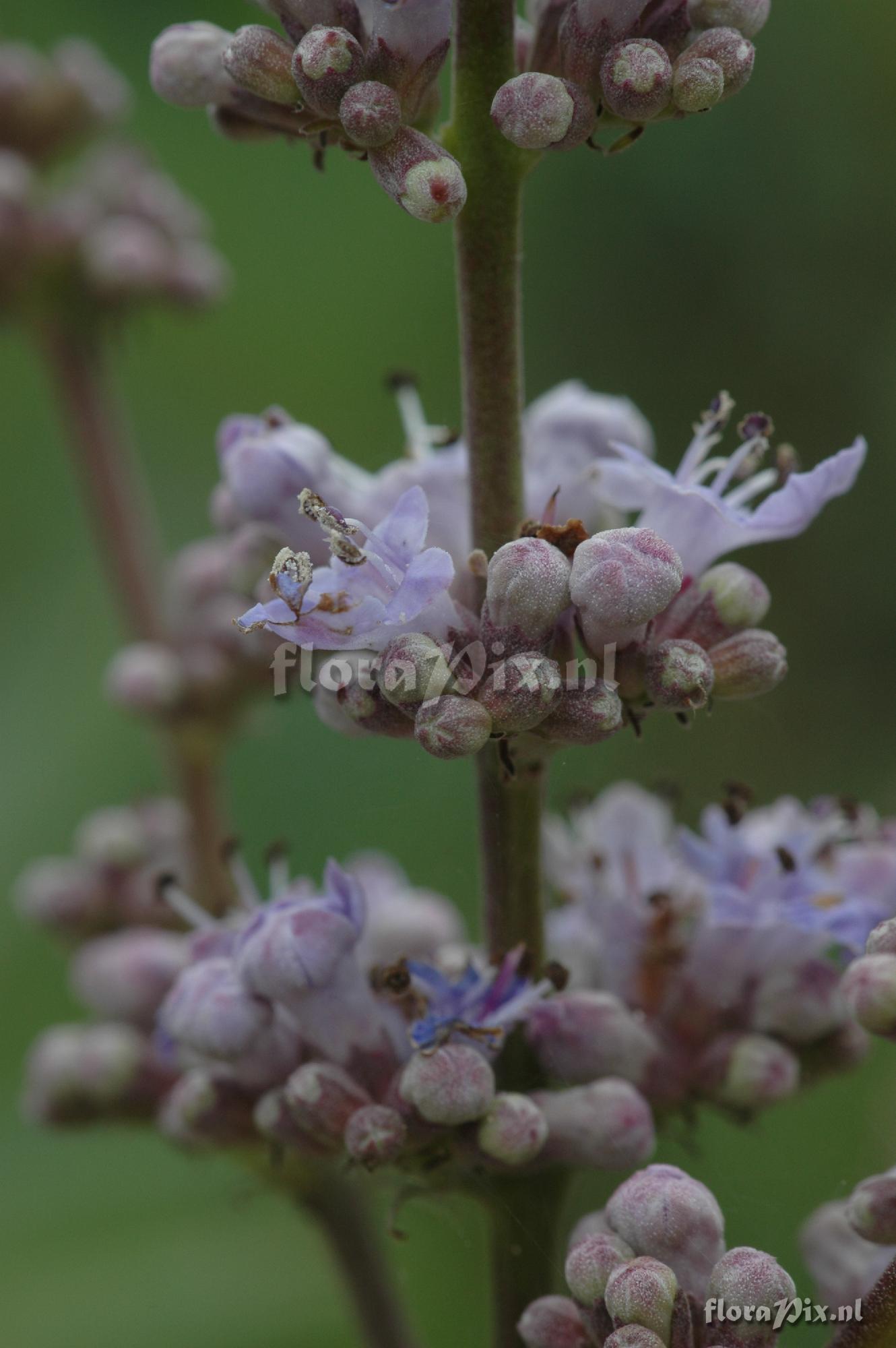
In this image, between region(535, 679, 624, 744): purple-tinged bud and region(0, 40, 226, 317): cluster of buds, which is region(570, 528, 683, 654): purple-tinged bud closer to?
region(535, 679, 624, 744): purple-tinged bud

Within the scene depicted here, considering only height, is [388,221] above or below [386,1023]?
above

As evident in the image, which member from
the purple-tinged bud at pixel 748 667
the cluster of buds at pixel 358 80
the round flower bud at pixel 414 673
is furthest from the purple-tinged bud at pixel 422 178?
the purple-tinged bud at pixel 748 667

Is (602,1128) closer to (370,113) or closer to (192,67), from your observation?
(370,113)

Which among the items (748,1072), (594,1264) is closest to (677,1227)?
(594,1264)

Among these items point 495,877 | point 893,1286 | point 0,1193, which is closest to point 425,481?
point 495,877

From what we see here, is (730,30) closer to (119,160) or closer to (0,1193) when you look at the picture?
(119,160)

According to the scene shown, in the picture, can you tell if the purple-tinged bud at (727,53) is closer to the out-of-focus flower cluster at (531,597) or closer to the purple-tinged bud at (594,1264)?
the out-of-focus flower cluster at (531,597)
